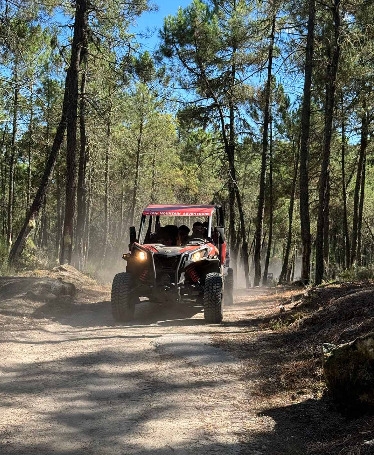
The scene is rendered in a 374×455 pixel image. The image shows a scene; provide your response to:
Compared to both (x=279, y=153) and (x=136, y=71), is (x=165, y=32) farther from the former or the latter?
(x=279, y=153)

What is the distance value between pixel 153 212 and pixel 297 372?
577 cm

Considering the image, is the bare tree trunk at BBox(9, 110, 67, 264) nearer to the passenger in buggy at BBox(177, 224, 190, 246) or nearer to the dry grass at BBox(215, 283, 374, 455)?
the passenger in buggy at BBox(177, 224, 190, 246)

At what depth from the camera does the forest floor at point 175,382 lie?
3.88m

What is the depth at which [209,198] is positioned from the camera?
4431 centimetres

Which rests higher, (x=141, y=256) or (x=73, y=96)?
(x=73, y=96)

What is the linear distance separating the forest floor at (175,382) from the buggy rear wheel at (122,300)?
250 mm

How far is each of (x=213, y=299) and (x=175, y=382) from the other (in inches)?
139

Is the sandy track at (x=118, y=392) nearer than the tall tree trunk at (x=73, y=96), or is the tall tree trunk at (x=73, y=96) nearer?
the sandy track at (x=118, y=392)

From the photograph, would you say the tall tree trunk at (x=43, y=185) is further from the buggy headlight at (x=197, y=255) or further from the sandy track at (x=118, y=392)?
the buggy headlight at (x=197, y=255)

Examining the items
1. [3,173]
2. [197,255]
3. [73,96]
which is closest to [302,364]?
[197,255]

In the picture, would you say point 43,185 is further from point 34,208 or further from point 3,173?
point 3,173

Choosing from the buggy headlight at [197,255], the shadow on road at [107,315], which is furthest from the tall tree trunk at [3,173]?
the buggy headlight at [197,255]

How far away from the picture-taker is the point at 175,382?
5.47 meters

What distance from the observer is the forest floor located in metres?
3.88
